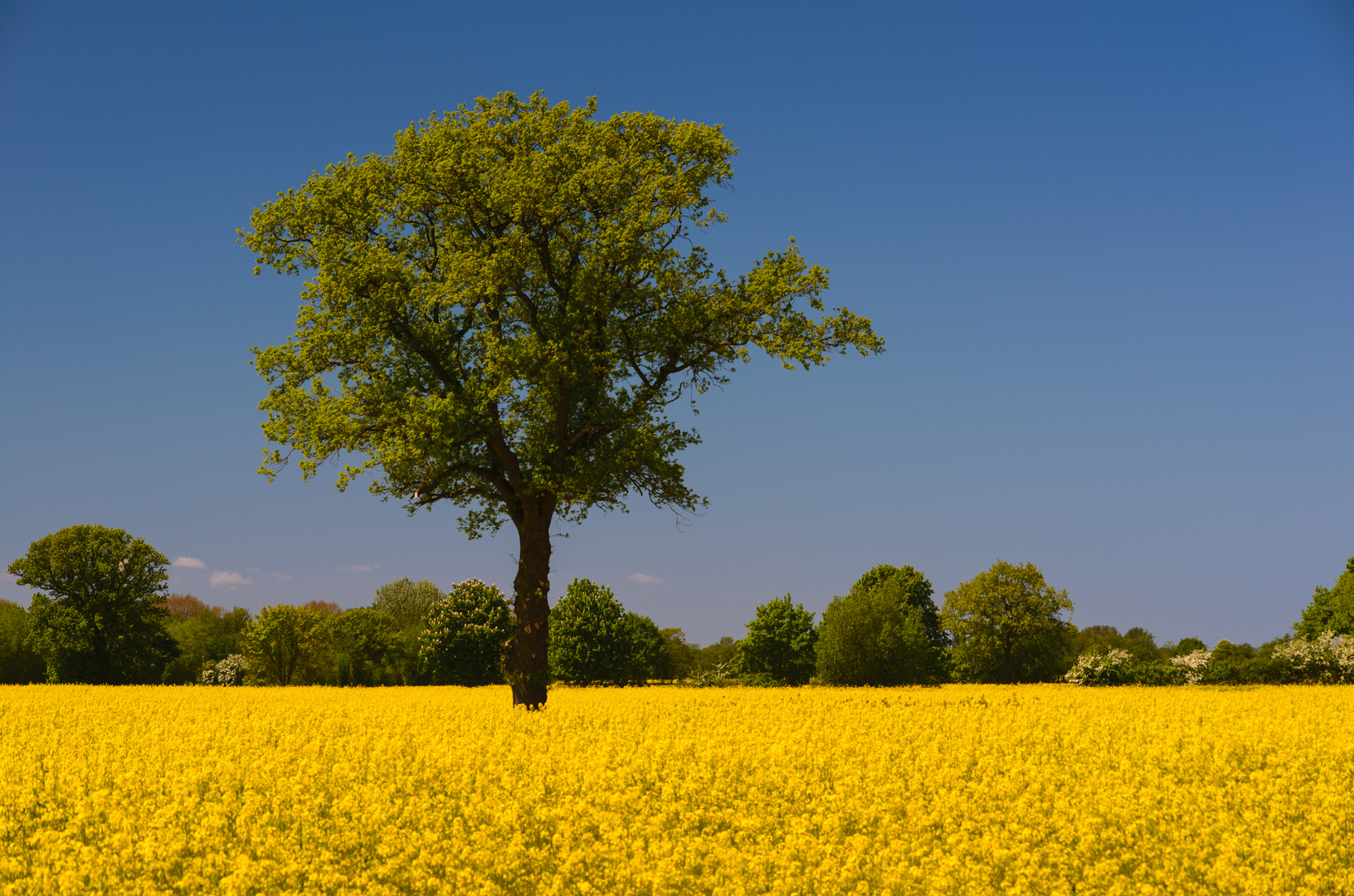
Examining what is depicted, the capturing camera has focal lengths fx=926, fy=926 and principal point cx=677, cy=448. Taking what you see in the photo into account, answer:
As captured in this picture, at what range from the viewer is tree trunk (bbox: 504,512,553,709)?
23.2 metres

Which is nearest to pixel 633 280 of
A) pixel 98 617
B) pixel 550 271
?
pixel 550 271

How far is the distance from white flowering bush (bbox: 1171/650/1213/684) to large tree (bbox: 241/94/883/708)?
3238 centimetres

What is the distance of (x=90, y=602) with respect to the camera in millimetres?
55750

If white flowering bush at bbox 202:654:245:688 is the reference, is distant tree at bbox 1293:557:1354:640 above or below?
above

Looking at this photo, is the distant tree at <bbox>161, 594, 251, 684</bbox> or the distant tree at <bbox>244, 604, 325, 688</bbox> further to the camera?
the distant tree at <bbox>161, 594, 251, 684</bbox>

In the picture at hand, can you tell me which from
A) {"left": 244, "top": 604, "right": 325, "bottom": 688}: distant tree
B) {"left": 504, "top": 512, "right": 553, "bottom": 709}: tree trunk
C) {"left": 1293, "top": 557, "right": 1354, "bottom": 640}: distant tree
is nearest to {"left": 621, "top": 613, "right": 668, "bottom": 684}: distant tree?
Result: {"left": 244, "top": 604, "right": 325, "bottom": 688}: distant tree

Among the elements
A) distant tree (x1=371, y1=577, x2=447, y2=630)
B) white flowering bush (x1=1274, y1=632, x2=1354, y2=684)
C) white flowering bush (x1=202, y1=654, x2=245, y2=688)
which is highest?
distant tree (x1=371, y1=577, x2=447, y2=630)

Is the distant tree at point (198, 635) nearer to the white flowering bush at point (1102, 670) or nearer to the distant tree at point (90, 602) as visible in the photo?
the distant tree at point (90, 602)

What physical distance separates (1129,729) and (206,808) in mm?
15003

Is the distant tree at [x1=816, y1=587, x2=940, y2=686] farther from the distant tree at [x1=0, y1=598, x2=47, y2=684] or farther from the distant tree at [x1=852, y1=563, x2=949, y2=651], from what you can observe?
the distant tree at [x1=0, y1=598, x2=47, y2=684]

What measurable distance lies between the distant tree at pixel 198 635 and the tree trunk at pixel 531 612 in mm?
53067

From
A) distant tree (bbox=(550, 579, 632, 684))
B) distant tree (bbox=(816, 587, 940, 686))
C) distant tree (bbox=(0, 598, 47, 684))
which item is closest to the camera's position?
distant tree (bbox=(816, 587, 940, 686))

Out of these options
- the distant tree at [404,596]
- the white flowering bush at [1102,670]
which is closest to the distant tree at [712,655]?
the distant tree at [404,596]

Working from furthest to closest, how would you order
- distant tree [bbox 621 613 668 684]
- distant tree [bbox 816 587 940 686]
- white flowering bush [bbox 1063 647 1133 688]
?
distant tree [bbox 621 613 668 684] → distant tree [bbox 816 587 940 686] → white flowering bush [bbox 1063 647 1133 688]
